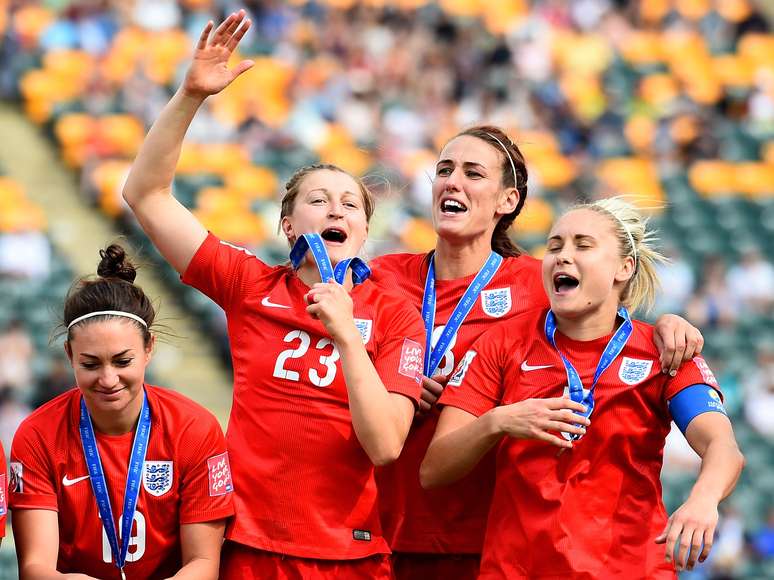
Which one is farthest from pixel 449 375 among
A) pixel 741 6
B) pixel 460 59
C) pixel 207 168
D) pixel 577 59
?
pixel 741 6

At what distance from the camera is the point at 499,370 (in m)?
3.84

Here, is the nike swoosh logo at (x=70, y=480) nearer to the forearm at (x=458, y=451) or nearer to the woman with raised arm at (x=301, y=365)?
the woman with raised arm at (x=301, y=365)

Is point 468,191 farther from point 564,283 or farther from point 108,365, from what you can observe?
point 108,365

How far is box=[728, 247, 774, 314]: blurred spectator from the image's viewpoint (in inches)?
506

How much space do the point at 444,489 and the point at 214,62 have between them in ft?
4.79

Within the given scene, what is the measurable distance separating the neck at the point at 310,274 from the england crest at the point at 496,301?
508 mm

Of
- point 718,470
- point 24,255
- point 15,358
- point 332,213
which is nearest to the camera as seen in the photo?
point 718,470

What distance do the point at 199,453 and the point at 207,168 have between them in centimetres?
893

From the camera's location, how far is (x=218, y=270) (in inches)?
153

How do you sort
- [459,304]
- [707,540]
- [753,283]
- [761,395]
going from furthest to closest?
[753,283]
[761,395]
[459,304]
[707,540]

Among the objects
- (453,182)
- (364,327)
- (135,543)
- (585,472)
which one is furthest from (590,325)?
(135,543)

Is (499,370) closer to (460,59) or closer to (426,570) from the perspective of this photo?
(426,570)

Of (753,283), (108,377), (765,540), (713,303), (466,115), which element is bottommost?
(765,540)

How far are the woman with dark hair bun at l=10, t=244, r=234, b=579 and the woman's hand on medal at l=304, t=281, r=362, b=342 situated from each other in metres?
0.52
